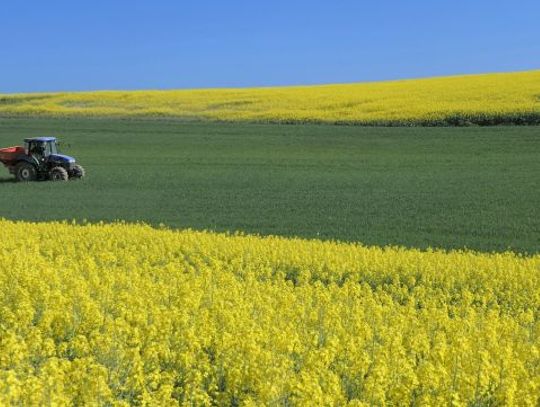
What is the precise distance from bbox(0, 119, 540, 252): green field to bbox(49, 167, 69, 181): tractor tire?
79 cm

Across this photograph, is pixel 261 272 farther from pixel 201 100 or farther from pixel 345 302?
pixel 201 100

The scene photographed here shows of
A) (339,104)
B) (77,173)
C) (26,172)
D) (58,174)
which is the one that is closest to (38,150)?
(26,172)

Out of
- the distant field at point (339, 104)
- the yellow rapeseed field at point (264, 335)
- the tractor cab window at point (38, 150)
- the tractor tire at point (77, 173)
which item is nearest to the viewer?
the yellow rapeseed field at point (264, 335)

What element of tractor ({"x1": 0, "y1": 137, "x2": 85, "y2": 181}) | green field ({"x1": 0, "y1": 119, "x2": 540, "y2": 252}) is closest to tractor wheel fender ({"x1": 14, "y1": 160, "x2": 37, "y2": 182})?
tractor ({"x1": 0, "y1": 137, "x2": 85, "y2": 181})

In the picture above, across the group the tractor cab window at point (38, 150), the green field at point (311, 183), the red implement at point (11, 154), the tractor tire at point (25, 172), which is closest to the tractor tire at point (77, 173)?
the green field at point (311, 183)

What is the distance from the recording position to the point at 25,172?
3095 cm

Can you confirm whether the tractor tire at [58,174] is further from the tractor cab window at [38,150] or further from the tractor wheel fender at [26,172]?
the tractor cab window at [38,150]

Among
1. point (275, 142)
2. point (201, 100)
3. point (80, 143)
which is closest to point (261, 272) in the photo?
point (275, 142)

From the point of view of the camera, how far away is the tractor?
101ft

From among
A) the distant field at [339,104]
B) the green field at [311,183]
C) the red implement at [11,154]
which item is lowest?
the green field at [311,183]

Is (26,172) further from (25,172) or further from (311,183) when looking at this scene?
(311,183)

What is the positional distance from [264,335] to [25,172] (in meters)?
25.0

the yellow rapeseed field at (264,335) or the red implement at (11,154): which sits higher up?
the red implement at (11,154)

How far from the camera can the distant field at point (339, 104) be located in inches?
1864
